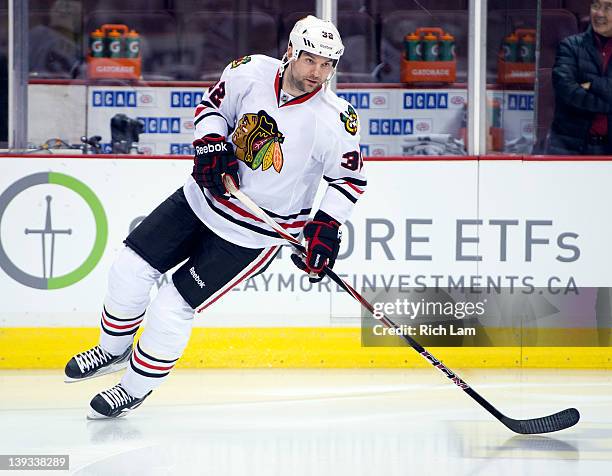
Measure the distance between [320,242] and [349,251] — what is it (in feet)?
4.24

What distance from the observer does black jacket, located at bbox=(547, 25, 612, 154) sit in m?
4.86

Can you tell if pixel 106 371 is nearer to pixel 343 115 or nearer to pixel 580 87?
pixel 343 115

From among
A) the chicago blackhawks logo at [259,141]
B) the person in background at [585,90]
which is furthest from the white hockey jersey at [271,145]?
the person in background at [585,90]

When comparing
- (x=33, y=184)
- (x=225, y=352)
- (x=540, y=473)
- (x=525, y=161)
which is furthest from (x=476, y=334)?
(x=33, y=184)

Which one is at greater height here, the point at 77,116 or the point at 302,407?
the point at 77,116

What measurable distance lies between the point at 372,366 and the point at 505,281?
2.11 ft

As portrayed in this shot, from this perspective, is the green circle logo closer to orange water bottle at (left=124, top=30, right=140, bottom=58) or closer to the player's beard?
orange water bottle at (left=124, top=30, right=140, bottom=58)

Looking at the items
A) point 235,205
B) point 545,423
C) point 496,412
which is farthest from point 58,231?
point 545,423

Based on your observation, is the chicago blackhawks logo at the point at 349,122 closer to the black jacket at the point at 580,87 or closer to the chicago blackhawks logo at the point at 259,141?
the chicago blackhawks logo at the point at 259,141

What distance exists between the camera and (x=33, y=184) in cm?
472

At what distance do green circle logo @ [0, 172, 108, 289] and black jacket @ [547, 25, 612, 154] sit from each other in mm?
1876

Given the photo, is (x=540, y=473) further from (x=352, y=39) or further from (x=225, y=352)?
(x=352, y=39)

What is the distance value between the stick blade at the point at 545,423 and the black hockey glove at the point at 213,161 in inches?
46.3

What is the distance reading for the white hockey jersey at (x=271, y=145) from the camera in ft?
11.6
